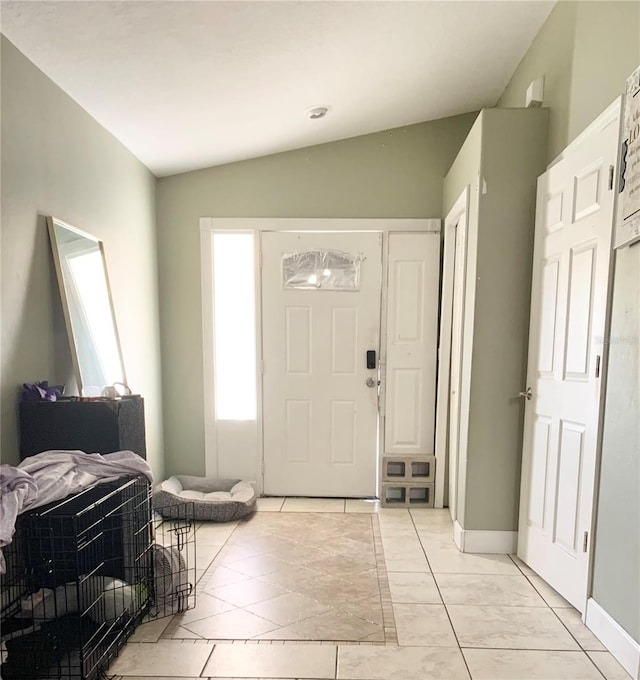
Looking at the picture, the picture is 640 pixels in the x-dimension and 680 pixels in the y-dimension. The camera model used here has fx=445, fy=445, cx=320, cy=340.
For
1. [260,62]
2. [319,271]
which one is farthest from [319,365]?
[260,62]

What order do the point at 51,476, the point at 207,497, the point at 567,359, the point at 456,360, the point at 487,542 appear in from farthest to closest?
1. the point at 207,497
2. the point at 456,360
3. the point at 487,542
4. the point at 567,359
5. the point at 51,476

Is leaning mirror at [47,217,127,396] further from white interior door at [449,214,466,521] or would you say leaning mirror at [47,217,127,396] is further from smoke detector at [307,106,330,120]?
white interior door at [449,214,466,521]

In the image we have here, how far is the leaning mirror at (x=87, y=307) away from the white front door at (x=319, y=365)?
1153 mm

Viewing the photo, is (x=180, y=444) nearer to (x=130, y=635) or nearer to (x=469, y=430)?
(x=130, y=635)

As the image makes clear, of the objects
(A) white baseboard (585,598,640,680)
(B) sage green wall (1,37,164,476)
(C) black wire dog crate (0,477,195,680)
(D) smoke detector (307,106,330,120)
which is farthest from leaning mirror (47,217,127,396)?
(A) white baseboard (585,598,640,680)

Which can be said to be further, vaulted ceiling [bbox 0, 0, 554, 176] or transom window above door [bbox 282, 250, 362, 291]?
transom window above door [bbox 282, 250, 362, 291]

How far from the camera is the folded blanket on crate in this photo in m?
1.37

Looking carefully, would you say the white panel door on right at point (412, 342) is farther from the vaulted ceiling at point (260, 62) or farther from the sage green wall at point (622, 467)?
the sage green wall at point (622, 467)

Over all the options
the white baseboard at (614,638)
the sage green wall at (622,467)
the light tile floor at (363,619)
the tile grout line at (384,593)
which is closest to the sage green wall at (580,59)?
the sage green wall at (622,467)

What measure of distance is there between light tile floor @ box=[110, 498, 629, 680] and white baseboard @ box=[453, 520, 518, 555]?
59 millimetres

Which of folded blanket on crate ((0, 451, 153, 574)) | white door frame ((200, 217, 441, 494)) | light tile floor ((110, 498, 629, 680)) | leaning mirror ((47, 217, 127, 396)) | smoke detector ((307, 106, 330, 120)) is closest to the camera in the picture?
folded blanket on crate ((0, 451, 153, 574))

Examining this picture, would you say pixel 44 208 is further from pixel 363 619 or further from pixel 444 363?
pixel 444 363

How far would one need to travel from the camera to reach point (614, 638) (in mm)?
1675

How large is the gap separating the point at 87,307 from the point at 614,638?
8.86ft
